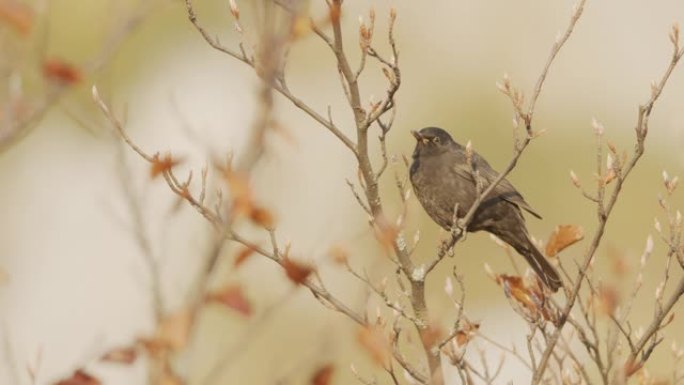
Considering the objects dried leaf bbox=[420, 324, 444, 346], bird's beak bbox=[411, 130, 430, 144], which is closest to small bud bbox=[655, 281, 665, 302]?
dried leaf bbox=[420, 324, 444, 346]

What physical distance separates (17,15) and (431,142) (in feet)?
18.0

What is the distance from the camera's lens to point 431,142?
9.30 meters

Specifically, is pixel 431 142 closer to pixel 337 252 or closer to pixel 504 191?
pixel 504 191

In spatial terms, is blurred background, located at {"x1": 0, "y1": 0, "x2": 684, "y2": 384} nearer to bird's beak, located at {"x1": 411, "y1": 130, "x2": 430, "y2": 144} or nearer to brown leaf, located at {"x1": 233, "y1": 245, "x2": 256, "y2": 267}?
bird's beak, located at {"x1": 411, "y1": 130, "x2": 430, "y2": 144}

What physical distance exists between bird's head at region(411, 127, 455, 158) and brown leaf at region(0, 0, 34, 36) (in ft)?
17.3

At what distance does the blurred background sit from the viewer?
21.9 metres

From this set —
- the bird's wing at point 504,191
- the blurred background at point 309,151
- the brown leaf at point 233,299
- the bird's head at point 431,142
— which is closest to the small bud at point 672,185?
the bird's wing at point 504,191

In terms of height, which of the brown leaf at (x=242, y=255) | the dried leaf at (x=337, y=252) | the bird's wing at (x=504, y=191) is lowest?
the brown leaf at (x=242, y=255)

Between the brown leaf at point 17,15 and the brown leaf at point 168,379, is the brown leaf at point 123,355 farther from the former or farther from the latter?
the brown leaf at point 17,15

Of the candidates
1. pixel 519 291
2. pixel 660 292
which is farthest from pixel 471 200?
pixel 660 292

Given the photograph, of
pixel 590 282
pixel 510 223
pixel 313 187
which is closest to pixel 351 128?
pixel 313 187

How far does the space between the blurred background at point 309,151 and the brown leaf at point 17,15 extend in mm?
11363

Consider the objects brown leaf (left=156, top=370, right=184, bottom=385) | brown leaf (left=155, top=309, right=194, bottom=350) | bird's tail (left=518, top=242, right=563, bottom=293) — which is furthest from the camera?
bird's tail (left=518, top=242, right=563, bottom=293)

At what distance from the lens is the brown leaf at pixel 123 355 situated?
386 centimetres
